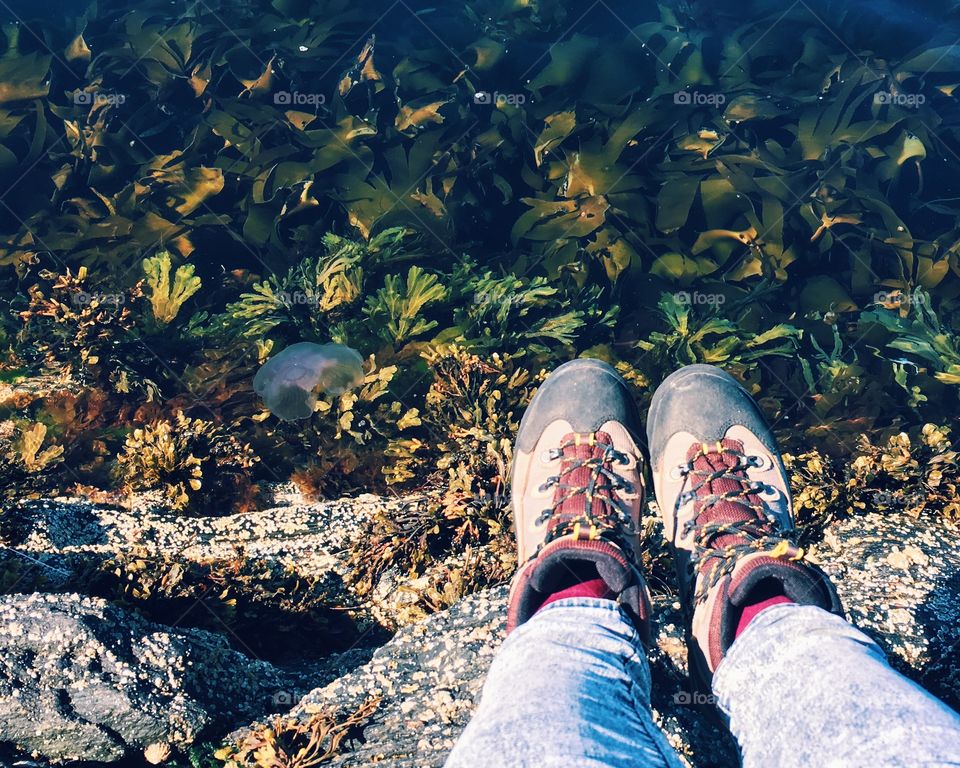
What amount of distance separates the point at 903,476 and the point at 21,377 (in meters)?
4.03

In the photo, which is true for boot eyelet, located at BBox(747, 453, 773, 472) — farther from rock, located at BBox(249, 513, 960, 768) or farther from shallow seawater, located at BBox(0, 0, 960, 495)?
shallow seawater, located at BBox(0, 0, 960, 495)

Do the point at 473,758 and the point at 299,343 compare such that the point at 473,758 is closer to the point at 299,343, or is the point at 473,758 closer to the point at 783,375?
the point at 299,343

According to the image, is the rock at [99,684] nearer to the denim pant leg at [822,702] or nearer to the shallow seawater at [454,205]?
the shallow seawater at [454,205]

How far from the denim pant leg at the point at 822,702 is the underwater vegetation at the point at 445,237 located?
1.28 meters

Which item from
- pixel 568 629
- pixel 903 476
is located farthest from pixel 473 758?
pixel 903 476

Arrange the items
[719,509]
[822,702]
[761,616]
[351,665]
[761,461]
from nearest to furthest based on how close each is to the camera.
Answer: [822,702]
[761,616]
[719,509]
[351,665]
[761,461]

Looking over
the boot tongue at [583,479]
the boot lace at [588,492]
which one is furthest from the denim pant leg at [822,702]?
the boot tongue at [583,479]

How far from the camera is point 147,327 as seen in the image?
3.68 m

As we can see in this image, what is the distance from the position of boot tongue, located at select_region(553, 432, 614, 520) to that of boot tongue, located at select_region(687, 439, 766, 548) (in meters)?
0.31

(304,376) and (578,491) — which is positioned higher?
(578,491)

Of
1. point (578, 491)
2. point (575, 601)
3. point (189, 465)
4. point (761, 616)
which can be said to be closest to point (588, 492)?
point (578, 491)

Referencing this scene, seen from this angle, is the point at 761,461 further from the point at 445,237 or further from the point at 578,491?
the point at 445,237

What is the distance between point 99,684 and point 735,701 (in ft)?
5.41

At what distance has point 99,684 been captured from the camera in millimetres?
1973
